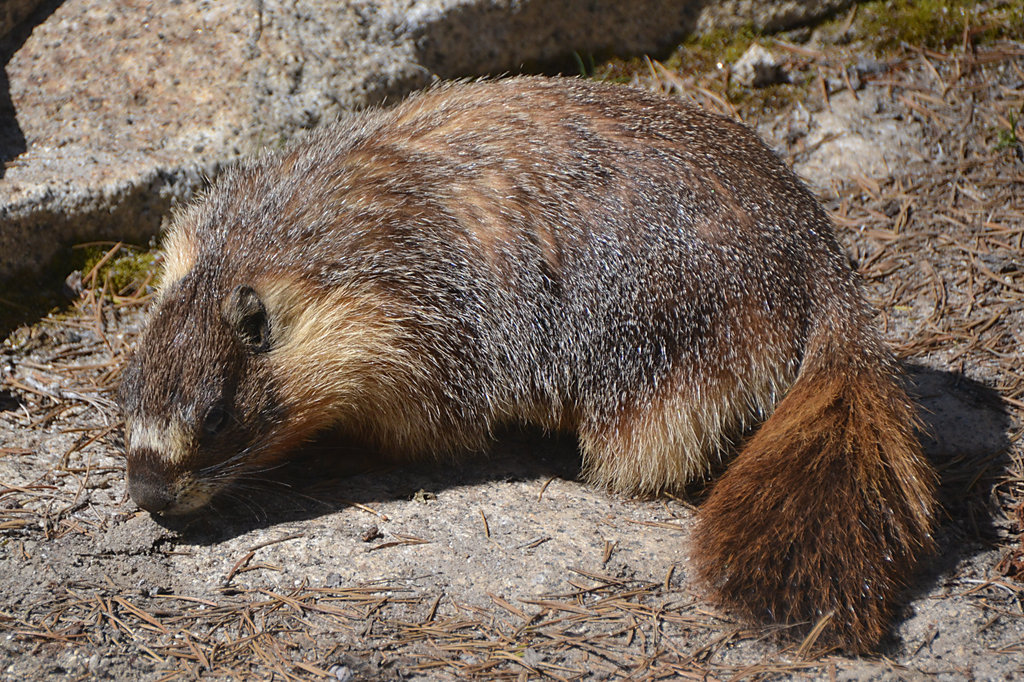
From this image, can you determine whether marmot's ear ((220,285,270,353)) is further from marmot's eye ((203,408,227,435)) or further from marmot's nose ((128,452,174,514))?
marmot's nose ((128,452,174,514))

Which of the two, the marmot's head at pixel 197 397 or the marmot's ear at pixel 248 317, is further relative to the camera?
the marmot's ear at pixel 248 317

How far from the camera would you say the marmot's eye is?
452cm

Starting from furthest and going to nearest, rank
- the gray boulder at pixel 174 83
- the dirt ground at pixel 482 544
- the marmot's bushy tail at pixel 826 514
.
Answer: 1. the gray boulder at pixel 174 83
2. the marmot's bushy tail at pixel 826 514
3. the dirt ground at pixel 482 544

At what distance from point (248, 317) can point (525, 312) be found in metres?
1.54

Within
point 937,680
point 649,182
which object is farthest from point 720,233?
point 937,680

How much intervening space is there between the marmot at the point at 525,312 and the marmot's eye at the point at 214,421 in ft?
0.04

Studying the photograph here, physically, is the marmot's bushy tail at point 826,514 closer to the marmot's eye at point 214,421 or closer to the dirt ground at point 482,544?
the dirt ground at point 482,544

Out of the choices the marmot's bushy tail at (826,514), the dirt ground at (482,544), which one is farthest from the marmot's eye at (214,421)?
the marmot's bushy tail at (826,514)

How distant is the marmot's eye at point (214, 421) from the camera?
452 cm

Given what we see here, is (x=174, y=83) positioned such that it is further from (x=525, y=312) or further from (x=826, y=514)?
(x=826, y=514)

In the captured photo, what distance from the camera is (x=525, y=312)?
5047mm

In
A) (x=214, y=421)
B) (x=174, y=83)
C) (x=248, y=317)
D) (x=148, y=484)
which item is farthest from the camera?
(x=174, y=83)

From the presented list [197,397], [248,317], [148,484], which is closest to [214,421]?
[197,397]

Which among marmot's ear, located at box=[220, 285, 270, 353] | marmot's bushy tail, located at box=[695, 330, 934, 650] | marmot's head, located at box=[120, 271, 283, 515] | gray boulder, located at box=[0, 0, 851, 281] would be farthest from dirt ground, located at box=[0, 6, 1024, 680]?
marmot's ear, located at box=[220, 285, 270, 353]
